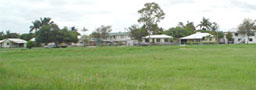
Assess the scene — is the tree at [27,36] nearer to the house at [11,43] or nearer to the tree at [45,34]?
the house at [11,43]

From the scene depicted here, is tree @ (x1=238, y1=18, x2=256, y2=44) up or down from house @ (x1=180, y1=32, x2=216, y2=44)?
up

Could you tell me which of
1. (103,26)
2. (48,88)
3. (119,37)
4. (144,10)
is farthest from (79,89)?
(119,37)

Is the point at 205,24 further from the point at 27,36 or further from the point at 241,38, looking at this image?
the point at 27,36

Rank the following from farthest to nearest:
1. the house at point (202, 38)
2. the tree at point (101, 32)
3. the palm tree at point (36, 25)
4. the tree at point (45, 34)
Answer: the palm tree at point (36, 25)
the tree at point (101, 32)
the house at point (202, 38)
the tree at point (45, 34)

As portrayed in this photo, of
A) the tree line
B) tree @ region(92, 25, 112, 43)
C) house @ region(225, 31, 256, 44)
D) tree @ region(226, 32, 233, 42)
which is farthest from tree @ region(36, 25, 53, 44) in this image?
tree @ region(226, 32, 233, 42)

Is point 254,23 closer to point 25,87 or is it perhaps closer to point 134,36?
point 134,36

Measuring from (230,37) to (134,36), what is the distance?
92.1ft

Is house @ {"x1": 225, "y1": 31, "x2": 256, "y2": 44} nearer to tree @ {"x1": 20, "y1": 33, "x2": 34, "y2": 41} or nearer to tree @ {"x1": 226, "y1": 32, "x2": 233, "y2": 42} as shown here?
tree @ {"x1": 226, "y1": 32, "x2": 233, "y2": 42}

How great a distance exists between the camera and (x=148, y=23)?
239 ft

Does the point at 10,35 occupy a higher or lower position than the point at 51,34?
higher

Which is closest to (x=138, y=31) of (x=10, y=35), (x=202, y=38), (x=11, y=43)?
(x=202, y=38)

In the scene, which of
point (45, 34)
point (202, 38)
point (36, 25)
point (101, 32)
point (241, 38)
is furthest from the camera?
point (36, 25)

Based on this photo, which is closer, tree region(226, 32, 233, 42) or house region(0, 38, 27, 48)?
tree region(226, 32, 233, 42)

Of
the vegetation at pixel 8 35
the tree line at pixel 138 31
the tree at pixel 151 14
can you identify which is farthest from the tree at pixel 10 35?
the tree at pixel 151 14
